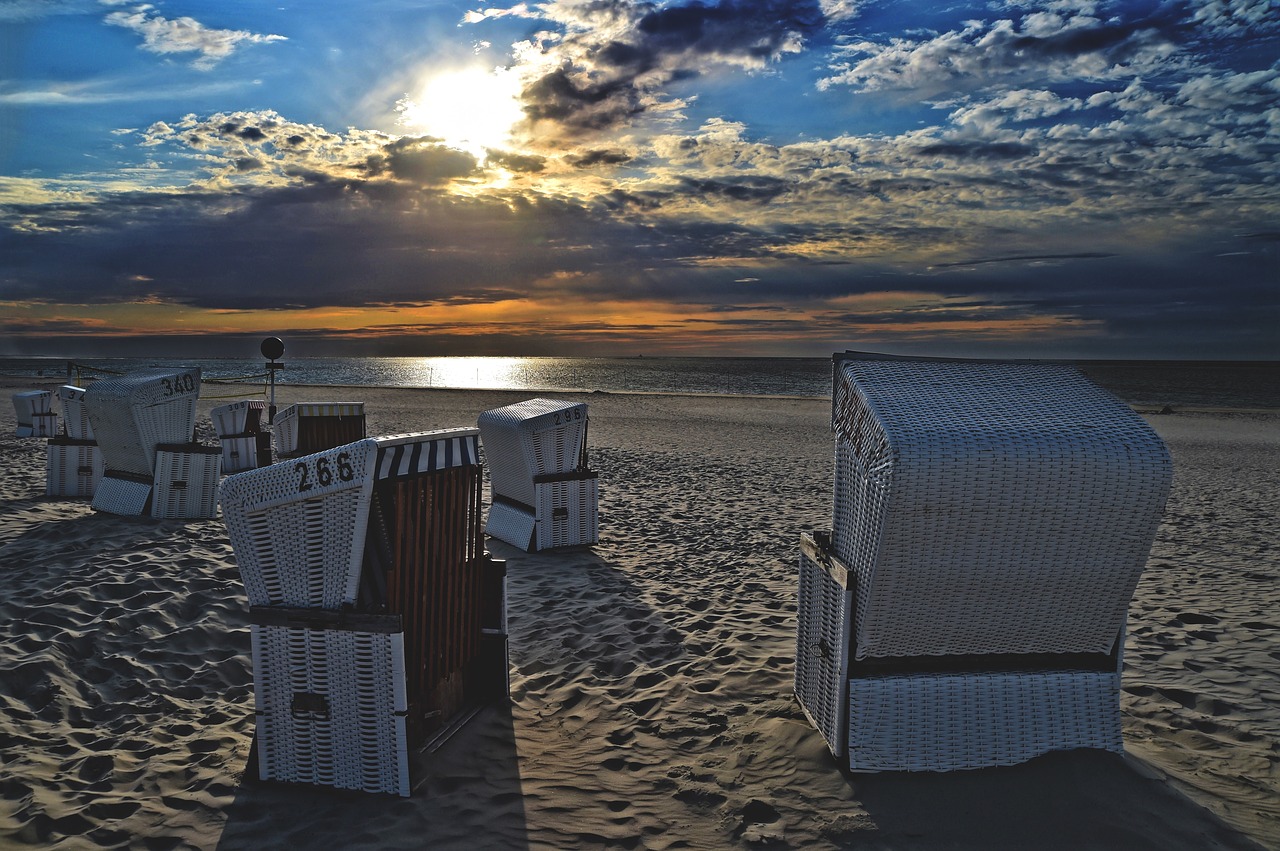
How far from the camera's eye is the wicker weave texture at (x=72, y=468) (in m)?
10.2

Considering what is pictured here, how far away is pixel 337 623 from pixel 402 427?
Result: 19.6 metres

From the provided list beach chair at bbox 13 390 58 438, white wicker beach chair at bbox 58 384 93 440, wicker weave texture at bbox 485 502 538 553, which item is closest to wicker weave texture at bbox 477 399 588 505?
wicker weave texture at bbox 485 502 538 553

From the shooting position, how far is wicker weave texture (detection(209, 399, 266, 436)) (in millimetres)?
13055

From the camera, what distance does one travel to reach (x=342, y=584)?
3572mm

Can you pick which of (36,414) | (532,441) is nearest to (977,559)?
(532,441)

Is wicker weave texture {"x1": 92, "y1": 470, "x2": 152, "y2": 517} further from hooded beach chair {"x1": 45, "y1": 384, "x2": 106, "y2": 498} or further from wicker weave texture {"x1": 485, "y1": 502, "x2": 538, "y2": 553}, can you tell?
wicker weave texture {"x1": 485, "y1": 502, "x2": 538, "y2": 553}

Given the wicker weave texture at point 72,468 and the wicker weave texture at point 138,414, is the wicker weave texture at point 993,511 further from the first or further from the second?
the wicker weave texture at point 72,468

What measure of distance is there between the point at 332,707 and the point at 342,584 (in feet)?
2.11

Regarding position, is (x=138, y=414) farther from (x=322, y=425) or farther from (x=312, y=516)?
(x=312, y=516)

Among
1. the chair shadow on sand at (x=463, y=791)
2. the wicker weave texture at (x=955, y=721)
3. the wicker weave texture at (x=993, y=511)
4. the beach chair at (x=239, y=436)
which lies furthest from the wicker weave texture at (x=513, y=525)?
the beach chair at (x=239, y=436)

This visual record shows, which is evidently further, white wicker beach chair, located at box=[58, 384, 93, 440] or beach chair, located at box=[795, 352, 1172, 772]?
white wicker beach chair, located at box=[58, 384, 93, 440]

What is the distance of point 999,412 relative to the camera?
12.2 feet

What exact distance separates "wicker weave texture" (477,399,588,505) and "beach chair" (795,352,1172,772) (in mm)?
4455

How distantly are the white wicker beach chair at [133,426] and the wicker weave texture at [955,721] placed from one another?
8328mm
